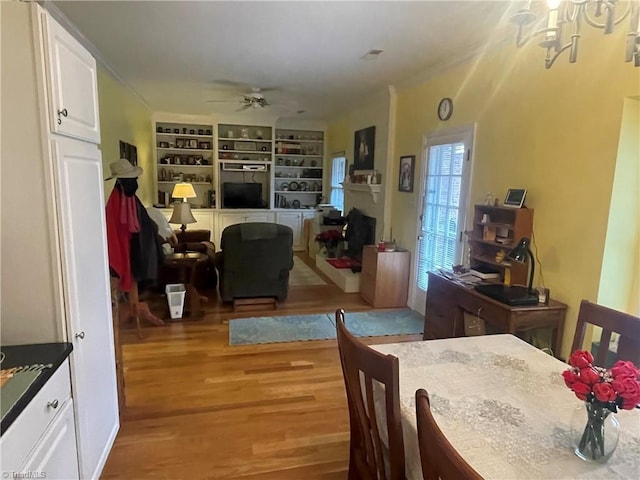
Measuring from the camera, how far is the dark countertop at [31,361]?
1.13m

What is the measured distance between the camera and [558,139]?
101 inches

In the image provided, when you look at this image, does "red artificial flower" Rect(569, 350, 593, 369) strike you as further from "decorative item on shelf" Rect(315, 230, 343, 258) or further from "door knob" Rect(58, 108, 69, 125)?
"decorative item on shelf" Rect(315, 230, 343, 258)

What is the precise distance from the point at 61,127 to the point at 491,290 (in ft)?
8.58

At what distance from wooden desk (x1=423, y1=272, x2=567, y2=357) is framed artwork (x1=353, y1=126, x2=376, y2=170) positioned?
262 cm

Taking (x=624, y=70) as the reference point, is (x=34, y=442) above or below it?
below

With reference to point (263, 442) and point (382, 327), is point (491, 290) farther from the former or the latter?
point (263, 442)

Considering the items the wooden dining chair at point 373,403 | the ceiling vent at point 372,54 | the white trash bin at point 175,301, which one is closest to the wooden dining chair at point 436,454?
the wooden dining chair at point 373,403

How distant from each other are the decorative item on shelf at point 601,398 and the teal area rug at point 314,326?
2.70m

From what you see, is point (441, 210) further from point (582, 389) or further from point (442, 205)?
point (582, 389)

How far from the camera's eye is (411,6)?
97.3 inches

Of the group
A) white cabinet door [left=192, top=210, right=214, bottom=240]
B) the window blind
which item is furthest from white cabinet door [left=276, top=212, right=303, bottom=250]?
the window blind

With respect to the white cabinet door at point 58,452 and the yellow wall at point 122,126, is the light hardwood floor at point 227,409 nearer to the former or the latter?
the white cabinet door at point 58,452

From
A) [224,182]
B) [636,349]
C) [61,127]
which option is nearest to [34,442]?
[61,127]

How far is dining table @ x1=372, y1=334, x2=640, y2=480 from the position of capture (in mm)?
1054
